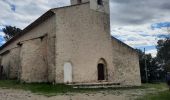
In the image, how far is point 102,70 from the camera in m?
28.6

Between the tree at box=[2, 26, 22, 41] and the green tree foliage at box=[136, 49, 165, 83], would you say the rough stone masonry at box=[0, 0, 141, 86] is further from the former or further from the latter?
the tree at box=[2, 26, 22, 41]

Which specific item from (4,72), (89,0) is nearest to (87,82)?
(89,0)

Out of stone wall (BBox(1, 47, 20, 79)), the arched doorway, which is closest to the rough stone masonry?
the arched doorway

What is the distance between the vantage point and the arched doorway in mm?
28250

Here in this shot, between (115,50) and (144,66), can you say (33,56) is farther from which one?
(144,66)

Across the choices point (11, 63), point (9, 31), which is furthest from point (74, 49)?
point (9, 31)

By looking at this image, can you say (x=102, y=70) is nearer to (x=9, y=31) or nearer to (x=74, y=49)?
(x=74, y=49)

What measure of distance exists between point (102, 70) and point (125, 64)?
12.3 ft

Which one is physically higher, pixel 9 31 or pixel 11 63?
pixel 9 31

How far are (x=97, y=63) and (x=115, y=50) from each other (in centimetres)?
344

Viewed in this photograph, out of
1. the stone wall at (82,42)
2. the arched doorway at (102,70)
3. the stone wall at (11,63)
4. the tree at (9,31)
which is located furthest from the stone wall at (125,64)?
the tree at (9,31)

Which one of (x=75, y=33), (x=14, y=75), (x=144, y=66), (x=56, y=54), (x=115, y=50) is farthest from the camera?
(x=144, y=66)

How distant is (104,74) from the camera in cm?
2864

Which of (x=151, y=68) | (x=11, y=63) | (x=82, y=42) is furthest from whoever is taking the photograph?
(x=151, y=68)
